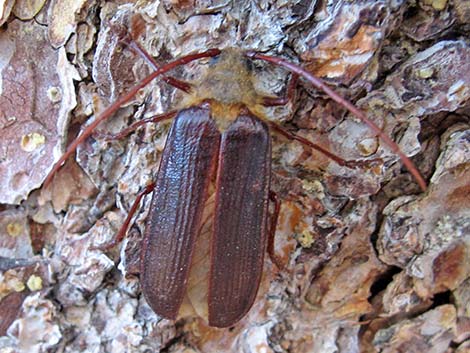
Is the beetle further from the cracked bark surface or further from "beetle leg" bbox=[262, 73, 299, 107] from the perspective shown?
the cracked bark surface

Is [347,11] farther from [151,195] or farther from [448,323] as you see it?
[448,323]

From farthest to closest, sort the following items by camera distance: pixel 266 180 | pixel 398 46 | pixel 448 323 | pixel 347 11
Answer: pixel 448 323, pixel 266 180, pixel 398 46, pixel 347 11

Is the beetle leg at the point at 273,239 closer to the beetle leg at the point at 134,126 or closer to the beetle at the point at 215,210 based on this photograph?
the beetle at the point at 215,210

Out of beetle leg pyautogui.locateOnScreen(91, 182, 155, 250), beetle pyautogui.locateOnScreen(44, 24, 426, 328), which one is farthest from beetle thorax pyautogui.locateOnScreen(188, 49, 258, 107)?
beetle leg pyautogui.locateOnScreen(91, 182, 155, 250)

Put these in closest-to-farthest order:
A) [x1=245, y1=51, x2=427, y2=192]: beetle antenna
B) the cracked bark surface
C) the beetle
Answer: [x1=245, y1=51, x2=427, y2=192]: beetle antenna < the cracked bark surface < the beetle

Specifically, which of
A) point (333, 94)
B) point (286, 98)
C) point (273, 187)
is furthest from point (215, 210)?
point (333, 94)

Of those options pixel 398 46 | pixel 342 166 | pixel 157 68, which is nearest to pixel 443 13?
pixel 398 46
